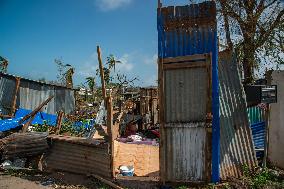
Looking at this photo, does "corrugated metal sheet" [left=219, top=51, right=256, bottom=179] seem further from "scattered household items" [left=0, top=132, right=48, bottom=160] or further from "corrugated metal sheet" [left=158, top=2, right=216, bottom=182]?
"scattered household items" [left=0, top=132, right=48, bottom=160]

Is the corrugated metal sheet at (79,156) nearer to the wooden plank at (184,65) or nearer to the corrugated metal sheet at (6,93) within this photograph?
the wooden plank at (184,65)

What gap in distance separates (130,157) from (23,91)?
10.1 metres

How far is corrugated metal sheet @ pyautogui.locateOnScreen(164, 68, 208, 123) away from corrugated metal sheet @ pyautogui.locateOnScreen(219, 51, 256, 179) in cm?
50

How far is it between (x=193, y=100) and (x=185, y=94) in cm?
21

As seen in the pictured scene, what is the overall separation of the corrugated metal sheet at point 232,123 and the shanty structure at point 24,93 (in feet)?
40.0

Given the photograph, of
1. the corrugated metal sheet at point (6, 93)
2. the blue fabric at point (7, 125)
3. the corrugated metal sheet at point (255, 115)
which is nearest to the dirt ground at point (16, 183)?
the blue fabric at point (7, 125)

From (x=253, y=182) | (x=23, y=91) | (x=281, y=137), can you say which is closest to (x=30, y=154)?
(x=253, y=182)

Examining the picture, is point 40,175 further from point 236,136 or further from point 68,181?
point 236,136

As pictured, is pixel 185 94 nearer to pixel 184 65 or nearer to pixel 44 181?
pixel 184 65

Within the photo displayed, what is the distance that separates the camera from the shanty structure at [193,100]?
6352 mm

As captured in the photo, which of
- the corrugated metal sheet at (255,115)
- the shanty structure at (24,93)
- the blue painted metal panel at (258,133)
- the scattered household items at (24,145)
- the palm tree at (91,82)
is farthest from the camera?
the palm tree at (91,82)

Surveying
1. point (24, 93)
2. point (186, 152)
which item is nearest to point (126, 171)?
point (186, 152)

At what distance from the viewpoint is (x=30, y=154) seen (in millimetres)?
8414

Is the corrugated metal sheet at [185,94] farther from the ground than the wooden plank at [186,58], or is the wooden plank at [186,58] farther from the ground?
the wooden plank at [186,58]
